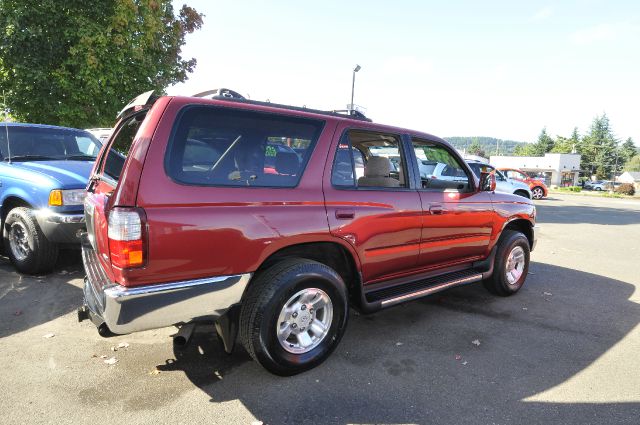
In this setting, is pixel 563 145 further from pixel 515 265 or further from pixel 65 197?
pixel 65 197

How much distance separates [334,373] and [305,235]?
1.07 m

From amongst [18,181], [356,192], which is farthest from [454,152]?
[18,181]

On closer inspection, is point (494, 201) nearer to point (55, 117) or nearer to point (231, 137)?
point (231, 137)

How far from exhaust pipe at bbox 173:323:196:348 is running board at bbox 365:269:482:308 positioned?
55.6 inches

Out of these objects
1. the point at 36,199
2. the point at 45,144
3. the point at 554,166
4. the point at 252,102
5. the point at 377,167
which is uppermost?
the point at 554,166

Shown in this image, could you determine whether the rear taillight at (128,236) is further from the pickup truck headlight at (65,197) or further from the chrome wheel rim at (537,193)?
the chrome wheel rim at (537,193)

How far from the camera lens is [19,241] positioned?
4.90 meters

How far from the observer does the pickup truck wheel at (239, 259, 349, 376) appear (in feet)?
8.80

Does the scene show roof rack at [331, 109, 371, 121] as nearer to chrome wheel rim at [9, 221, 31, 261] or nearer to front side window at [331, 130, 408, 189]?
front side window at [331, 130, 408, 189]

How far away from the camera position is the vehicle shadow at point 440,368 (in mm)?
2578

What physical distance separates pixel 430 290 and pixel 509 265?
169cm

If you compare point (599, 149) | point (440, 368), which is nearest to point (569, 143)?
point (599, 149)

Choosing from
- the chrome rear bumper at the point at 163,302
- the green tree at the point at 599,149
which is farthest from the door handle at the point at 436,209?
the green tree at the point at 599,149

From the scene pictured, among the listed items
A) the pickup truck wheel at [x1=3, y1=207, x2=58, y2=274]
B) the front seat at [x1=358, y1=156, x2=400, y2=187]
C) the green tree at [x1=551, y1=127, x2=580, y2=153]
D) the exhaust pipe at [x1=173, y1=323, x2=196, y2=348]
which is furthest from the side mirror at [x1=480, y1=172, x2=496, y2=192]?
the green tree at [x1=551, y1=127, x2=580, y2=153]
